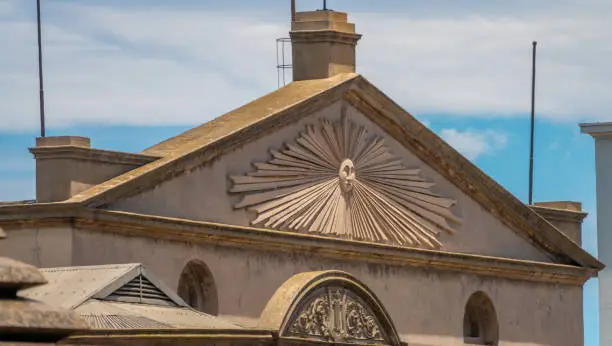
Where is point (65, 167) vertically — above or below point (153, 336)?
above

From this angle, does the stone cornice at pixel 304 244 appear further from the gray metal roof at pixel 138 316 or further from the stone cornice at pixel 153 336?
the gray metal roof at pixel 138 316

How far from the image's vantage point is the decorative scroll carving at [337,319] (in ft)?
104

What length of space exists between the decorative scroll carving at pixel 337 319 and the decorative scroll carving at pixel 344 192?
2.67 meters

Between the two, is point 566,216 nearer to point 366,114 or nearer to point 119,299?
point 366,114

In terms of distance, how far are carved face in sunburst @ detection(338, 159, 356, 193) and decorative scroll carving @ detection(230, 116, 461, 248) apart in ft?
0.06

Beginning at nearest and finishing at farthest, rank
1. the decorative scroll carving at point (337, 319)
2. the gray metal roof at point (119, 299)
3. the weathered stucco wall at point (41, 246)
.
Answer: the gray metal roof at point (119, 299), the weathered stucco wall at point (41, 246), the decorative scroll carving at point (337, 319)

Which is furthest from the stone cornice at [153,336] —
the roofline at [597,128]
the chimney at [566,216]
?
the roofline at [597,128]

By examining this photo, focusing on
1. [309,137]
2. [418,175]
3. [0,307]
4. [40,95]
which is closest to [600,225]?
[418,175]

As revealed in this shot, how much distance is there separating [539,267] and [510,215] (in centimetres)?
128

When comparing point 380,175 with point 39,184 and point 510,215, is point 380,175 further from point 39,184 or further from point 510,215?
point 39,184

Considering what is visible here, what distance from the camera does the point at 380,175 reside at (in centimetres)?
3744

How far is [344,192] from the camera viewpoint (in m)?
36.5

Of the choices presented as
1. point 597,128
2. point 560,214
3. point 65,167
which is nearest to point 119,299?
point 65,167

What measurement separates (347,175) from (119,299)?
1356 cm
